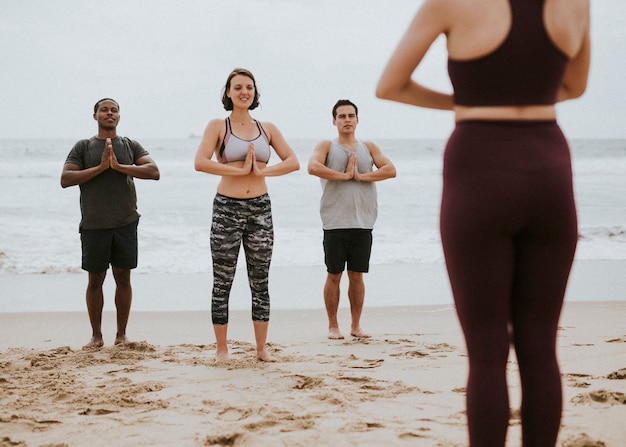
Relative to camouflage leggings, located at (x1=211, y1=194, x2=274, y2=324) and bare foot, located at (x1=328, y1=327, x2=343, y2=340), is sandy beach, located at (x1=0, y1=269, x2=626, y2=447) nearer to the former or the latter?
bare foot, located at (x1=328, y1=327, x2=343, y2=340)

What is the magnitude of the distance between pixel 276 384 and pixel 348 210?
204 cm

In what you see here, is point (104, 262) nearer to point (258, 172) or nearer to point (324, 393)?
point (258, 172)

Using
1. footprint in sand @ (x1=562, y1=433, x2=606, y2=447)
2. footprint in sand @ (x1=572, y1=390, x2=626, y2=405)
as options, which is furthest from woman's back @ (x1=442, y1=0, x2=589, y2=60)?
footprint in sand @ (x1=572, y1=390, x2=626, y2=405)

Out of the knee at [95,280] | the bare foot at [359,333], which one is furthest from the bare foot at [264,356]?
the knee at [95,280]

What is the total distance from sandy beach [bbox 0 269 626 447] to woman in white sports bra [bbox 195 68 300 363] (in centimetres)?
42

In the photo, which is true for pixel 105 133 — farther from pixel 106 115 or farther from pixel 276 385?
pixel 276 385

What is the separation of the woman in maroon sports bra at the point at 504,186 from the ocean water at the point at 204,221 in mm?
8167

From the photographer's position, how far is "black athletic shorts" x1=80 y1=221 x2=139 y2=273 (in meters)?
5.52

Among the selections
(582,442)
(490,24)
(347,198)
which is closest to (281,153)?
(347,198)

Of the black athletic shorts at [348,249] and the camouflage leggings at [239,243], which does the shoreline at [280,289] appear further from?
the camouflage leggings at [239,243]

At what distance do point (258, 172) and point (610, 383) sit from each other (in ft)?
8.53

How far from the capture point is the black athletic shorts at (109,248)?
18.1ft

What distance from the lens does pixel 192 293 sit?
317 inches

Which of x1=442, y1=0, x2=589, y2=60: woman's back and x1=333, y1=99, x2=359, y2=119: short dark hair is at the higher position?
x1=333, y1=99, x2=359, y2=119: short dark hair
